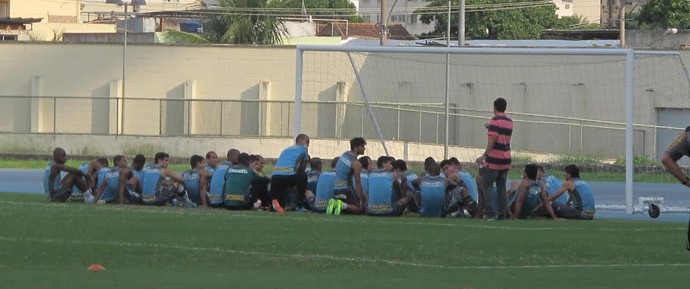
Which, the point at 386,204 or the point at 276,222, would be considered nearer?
the point at 276,222

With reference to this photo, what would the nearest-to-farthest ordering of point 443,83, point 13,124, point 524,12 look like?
point 443,83
point 13,124
point 524,12

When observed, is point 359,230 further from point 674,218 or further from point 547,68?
point 547,68

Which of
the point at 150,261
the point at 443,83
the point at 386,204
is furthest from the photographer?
the point at 443,83

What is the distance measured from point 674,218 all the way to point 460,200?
424 cm

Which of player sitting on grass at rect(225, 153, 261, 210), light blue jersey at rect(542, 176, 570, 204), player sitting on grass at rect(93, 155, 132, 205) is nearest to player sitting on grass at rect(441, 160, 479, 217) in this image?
light blue jersey at rect(542, 176, 570, 204)

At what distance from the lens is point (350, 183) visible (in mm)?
20906

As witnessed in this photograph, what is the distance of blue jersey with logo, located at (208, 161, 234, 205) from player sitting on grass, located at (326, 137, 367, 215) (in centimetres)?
185

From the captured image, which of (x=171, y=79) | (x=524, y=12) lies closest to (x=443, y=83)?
(x=171, y=79)

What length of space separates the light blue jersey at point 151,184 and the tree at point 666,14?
6788cm

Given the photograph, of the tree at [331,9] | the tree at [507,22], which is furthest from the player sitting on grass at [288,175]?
the tree at [331,9]

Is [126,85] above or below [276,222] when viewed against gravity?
above

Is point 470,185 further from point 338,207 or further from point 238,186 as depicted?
point 238,186

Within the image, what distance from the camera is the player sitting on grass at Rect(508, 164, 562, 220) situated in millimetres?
20062

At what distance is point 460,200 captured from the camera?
20.5 m
